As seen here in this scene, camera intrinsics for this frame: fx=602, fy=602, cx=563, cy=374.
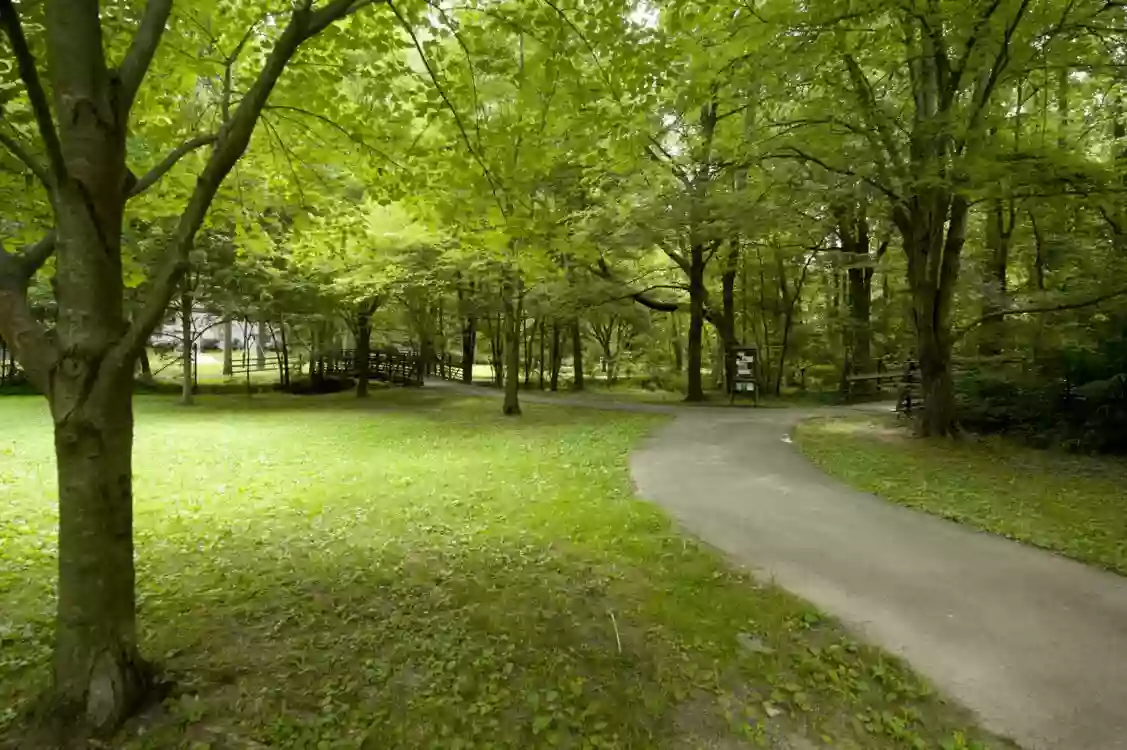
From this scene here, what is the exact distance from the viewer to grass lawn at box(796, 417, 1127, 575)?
5.35 m

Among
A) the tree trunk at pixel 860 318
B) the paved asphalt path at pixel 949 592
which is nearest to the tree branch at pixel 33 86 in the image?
the paved asphalt path at pixel 949 592

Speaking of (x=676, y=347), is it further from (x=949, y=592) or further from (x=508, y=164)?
(x=949, y=592)

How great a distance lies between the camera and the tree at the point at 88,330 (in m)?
2.49

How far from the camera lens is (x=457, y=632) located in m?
3.68

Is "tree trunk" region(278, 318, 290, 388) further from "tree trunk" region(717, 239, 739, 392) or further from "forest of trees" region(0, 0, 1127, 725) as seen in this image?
"tree trunk" region(717, 239, 739, 392)

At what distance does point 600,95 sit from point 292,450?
7920 millimetres

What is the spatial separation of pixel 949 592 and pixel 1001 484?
375 cm

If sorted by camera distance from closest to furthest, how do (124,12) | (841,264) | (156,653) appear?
(156,653) → (124,12) → (841,264)

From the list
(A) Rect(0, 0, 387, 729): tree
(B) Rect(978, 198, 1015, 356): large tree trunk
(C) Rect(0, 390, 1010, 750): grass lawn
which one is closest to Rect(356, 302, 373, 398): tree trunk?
(C) Rect(0, 390, 1010, 750): grass lawn

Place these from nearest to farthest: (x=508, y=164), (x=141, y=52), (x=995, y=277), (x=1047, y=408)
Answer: (x=141, y=52)
(x=508, y=164)
(x=1047, y=408)
(x=995, y=277)

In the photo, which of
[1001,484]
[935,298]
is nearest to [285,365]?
[935,298]

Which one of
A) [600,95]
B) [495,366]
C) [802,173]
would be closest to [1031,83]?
[802,173]

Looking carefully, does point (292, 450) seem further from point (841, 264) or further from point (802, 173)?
point (841, 264)

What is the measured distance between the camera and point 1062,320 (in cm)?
1057
